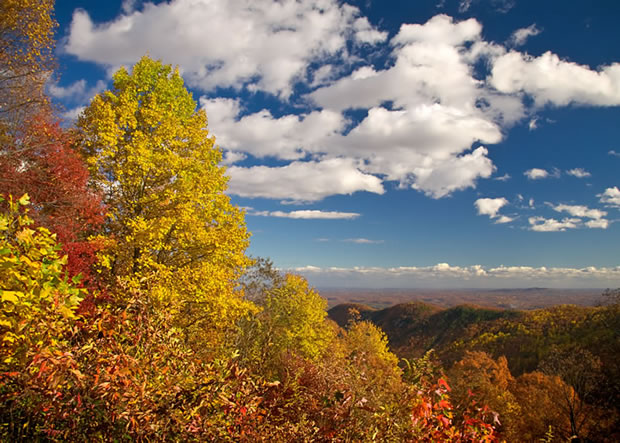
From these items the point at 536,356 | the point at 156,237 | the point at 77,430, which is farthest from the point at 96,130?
the point at 536,356

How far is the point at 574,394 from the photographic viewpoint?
2817cm

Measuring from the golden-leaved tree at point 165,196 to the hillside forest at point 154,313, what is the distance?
0.22 ft

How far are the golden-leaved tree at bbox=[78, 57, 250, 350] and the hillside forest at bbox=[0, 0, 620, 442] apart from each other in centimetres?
7

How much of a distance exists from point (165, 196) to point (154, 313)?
8.62 meters

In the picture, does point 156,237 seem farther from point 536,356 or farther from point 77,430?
point 536,356

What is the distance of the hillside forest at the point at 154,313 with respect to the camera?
8.20ft

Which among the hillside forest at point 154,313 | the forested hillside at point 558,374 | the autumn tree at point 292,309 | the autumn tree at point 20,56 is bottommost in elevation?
the forested hillside at point 558,374

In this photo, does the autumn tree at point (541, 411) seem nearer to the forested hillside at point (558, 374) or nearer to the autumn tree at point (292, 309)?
the forested hillside at point (558, 374)

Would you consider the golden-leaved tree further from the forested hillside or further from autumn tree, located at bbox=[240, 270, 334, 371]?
autumn tree, located at bbox=[240, 270, 334, 371]

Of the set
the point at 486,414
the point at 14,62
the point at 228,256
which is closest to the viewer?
the point at 486,414

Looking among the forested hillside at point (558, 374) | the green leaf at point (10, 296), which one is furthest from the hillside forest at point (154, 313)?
the forested hillside at point (558, 374)

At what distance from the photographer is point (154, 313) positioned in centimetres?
340

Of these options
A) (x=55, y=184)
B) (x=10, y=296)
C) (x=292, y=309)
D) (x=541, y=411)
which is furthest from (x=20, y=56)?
(x=541, y=411)

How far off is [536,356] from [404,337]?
126m
